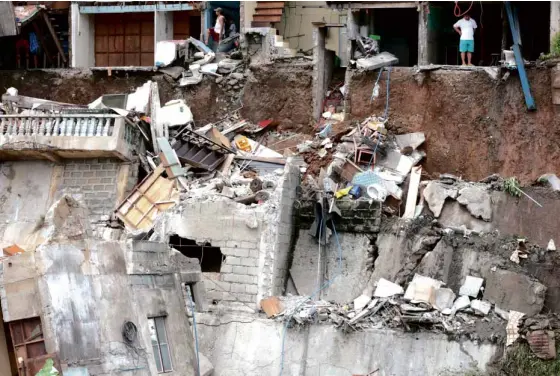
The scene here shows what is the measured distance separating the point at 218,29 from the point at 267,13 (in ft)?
4.18

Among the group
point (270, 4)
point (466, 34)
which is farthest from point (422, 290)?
point (270, 4)

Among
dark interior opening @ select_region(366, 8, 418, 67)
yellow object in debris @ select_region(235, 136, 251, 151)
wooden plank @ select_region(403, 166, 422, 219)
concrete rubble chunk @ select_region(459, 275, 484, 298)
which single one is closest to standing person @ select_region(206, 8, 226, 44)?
yellow object in debris @ select_region(235, 136, 251, 151)

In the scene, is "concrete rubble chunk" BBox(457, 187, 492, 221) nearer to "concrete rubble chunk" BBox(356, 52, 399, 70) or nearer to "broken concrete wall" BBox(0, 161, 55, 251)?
"concrete rubble chunk" BBox(356, 52, 399, 70)

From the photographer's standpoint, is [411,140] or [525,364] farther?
[411,140]

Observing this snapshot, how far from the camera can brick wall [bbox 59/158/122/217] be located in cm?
3188

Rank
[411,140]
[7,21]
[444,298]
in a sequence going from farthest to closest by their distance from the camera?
1. [7,21]
2. [411,140]
3. [444,298]

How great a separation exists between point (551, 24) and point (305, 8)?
7.35 metres

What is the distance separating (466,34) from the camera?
32.8 m

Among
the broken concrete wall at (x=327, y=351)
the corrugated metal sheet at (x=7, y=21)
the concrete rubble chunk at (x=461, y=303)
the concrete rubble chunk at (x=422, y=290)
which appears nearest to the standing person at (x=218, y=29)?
the corrugated metal sheet at (x=7, y=21)

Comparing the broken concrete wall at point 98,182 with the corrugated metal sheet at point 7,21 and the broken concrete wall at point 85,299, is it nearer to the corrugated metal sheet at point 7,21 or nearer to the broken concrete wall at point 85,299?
the corrugated metal sheet at point 7,21

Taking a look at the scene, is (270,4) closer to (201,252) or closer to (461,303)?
(201,252)

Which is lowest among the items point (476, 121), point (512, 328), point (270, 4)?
point (512, 328)

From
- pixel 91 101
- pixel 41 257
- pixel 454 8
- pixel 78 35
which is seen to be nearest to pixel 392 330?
pixel 41 257

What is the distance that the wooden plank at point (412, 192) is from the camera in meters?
29.7
